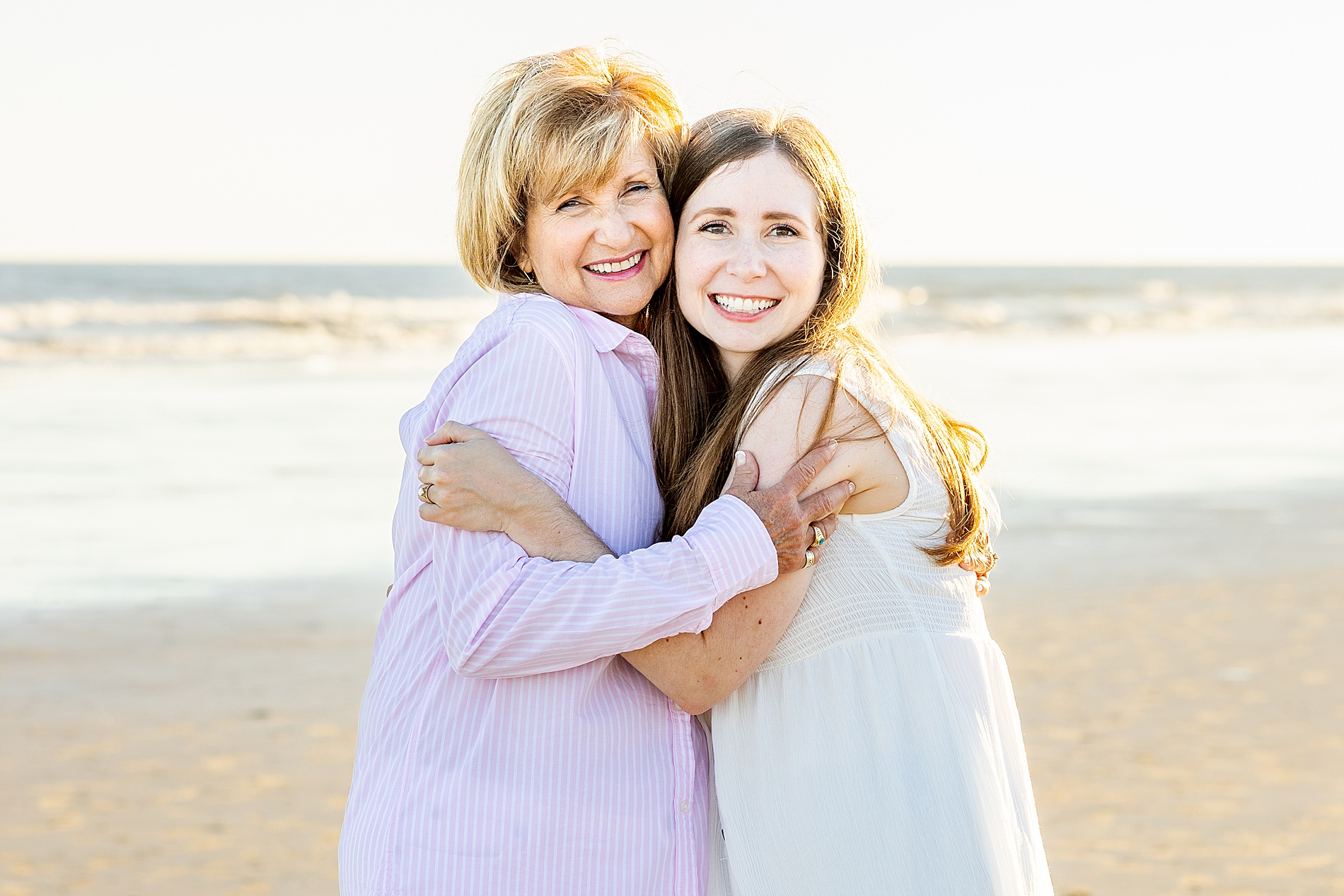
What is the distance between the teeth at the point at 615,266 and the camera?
8.24 feet

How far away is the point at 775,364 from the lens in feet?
7.75

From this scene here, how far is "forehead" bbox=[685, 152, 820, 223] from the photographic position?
240 cm

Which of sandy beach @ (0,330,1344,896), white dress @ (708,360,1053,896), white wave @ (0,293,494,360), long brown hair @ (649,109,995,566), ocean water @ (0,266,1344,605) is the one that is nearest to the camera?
white dress @ (708,360,1053,896)

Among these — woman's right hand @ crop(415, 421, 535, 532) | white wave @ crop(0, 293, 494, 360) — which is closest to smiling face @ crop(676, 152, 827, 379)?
woman's right hand @ crop(415, 421, 535, 532)

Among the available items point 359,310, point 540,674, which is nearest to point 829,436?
point 540,674

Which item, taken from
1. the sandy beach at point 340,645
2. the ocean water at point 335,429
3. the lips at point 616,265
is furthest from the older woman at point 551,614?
the sandy beach at point 340,645

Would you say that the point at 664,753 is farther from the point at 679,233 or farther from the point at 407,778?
the point at 679,233

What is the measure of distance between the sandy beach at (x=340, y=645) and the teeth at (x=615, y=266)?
2517 millimetres

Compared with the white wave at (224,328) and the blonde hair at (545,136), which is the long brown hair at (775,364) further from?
the white wave at (224,328)

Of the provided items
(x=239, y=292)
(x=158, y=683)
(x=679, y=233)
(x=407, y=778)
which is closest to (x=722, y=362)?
(x=679, y=233)

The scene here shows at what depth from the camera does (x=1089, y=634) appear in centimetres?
642

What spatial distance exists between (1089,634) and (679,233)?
180 inches

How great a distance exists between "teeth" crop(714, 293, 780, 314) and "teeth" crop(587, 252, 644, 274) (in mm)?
192

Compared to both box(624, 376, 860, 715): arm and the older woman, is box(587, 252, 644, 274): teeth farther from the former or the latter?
box(624, 376, 860, 715): arm
